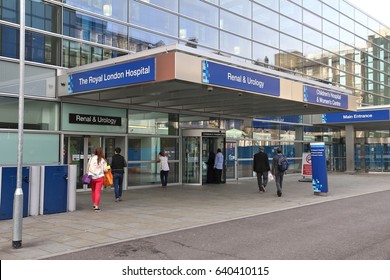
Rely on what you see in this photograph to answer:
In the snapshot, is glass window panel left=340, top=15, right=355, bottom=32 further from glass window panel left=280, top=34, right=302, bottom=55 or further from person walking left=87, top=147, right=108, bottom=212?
person walking left=87, top=147, right=108, bottom=212

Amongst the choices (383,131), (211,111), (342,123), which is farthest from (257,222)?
(383,131)

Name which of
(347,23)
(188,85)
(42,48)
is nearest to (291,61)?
(347,23)

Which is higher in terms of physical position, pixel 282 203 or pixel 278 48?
pixel 278 48

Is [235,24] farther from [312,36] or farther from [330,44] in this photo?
[330,44]

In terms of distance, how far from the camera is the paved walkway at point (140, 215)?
7293 mm

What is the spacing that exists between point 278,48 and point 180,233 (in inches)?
696

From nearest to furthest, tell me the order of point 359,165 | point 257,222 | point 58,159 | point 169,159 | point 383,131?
point 257,222
point 58,159
point 169,159
point 359,165
point 383,131

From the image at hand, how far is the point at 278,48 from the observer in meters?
23.5

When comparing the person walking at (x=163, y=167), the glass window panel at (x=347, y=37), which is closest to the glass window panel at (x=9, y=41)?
the person walking at (x=163, y=167)

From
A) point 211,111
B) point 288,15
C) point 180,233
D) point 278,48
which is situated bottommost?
point 180,233

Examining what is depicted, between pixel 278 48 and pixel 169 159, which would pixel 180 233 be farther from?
pixel 278 48

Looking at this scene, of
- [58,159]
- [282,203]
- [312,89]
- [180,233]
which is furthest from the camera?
[312,89]

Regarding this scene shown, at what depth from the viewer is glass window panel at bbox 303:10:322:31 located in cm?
2594

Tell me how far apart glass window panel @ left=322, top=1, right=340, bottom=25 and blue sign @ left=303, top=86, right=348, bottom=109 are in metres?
12.4
